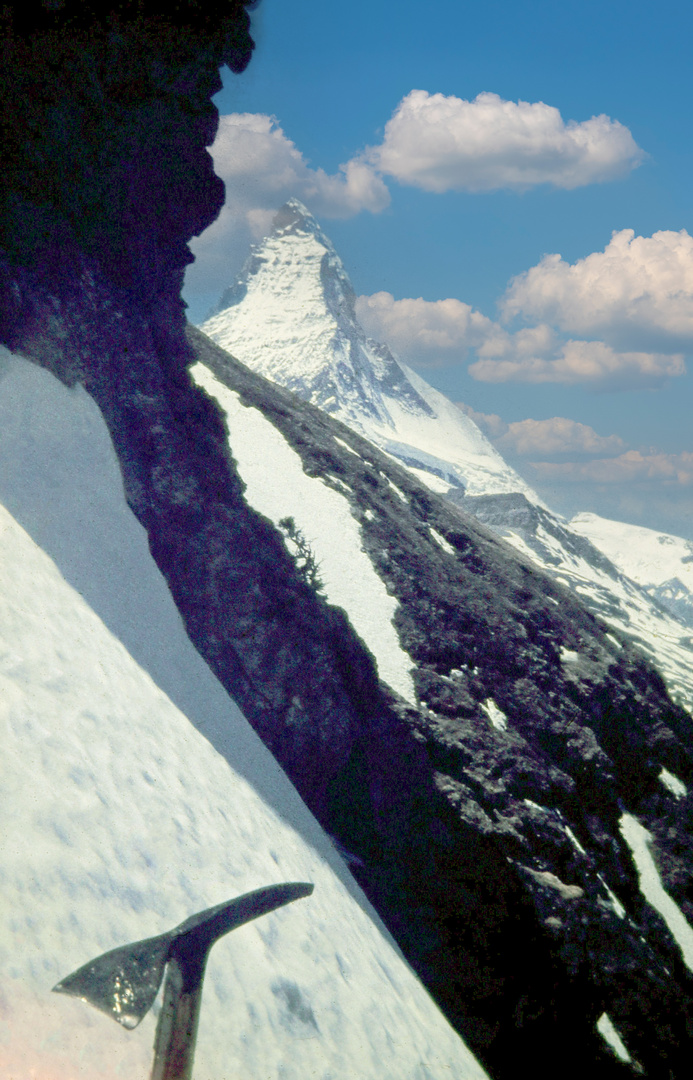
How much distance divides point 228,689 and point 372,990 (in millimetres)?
6501

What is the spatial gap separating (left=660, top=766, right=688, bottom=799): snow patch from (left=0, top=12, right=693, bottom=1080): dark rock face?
3.81 feet

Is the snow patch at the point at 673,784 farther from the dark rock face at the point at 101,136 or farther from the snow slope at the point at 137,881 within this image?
the dark rock face at the point at 101,136

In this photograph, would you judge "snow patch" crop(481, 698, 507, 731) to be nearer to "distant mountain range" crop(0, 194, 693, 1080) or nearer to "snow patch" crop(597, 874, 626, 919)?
"distant mountain range" crop(0, 194, 693, 1080)

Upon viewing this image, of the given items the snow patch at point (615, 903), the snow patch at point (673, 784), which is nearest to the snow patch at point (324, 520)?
the snow patch at point (615, 903)

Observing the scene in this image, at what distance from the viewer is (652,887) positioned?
17406mm

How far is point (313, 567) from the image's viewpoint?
18.5 meters

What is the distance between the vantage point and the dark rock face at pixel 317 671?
13.4m

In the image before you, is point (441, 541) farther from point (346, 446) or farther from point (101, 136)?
point (101, 136)

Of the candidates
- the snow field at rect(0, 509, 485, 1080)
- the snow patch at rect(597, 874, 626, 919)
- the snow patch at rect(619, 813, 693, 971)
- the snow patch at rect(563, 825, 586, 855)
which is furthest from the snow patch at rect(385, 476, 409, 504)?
the snow field at rect(0, 509, 485, 1080)

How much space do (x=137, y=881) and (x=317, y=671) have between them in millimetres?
9115

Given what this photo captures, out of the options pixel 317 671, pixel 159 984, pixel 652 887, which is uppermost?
pixel 317 671

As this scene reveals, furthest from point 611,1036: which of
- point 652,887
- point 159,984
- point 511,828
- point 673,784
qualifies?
point 159,984

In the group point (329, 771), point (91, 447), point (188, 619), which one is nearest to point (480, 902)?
point (329, 771)

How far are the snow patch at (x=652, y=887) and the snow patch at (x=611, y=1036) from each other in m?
3.10
